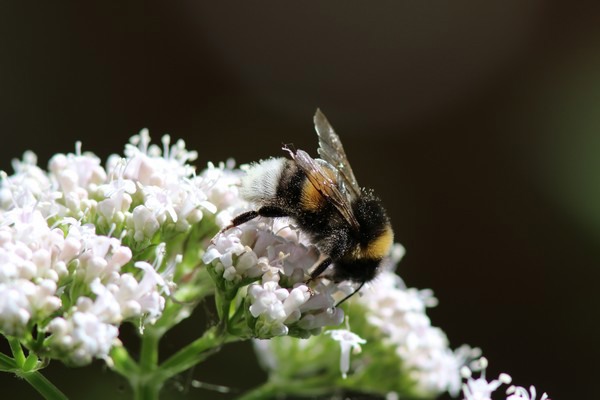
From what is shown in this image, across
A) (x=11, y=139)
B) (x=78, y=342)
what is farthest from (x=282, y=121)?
(x=78, y=342)

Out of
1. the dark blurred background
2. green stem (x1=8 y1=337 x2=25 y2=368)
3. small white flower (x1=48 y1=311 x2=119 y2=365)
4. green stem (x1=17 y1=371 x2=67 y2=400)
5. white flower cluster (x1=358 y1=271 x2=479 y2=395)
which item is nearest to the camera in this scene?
small white flower (x1=48 y1=311 x2=119 y2=365)

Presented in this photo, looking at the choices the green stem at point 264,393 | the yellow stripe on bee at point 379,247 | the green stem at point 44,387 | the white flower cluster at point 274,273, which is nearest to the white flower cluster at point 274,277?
the white flower cluster at point 274,273

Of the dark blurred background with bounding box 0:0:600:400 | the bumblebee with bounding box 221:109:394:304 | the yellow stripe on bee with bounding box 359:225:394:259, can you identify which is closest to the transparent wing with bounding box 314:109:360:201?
the bumblebee with bounding box 221:109:394:304

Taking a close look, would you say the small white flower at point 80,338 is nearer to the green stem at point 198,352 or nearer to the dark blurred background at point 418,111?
the green stem at point 198,352

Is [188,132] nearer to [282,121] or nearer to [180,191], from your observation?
[282,121]

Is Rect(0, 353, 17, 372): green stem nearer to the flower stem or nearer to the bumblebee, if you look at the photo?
the flower stem

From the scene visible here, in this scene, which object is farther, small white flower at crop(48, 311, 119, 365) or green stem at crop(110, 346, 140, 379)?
green stem at crop(110, 346, 140, 379)

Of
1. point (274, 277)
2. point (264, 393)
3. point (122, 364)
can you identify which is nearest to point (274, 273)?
point (274, 277)
